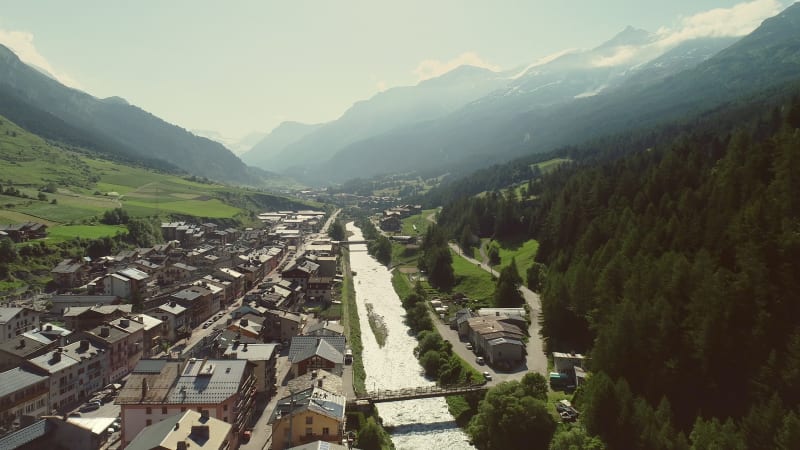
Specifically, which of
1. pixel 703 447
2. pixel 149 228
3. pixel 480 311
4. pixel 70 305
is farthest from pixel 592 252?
pixel 149 228

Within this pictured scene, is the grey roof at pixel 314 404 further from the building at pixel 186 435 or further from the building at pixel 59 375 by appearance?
the building at pixel 59 375

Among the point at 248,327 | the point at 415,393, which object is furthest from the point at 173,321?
the point at 415,393

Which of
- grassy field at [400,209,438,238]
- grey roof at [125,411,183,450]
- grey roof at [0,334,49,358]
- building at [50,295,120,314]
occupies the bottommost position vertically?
grassy field at [400,209,438,238]

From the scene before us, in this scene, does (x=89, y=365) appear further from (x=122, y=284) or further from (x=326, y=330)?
(x=122, y=284)

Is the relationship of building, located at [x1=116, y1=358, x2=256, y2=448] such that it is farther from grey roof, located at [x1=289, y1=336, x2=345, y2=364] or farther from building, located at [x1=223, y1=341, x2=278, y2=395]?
grey roof, located at [x1=289, y1=336, x2=345, y2=364]

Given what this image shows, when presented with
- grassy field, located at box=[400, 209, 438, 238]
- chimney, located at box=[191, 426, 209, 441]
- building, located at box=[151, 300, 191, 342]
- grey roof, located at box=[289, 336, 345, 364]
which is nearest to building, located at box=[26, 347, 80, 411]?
building, located at box=[151, 300, 191, 342]

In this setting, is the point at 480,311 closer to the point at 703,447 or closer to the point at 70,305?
the point at 703,447
